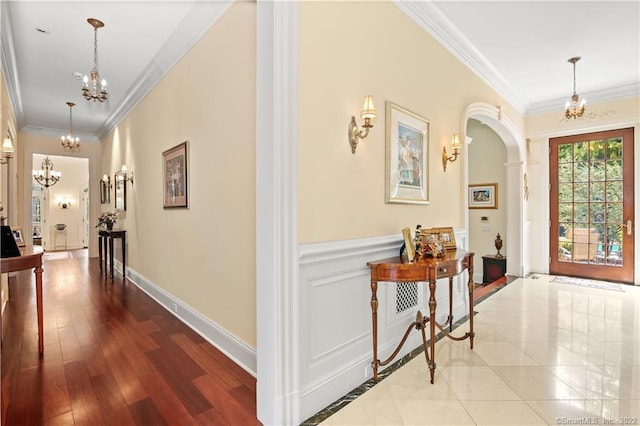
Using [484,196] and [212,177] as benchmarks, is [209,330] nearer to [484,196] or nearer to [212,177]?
[212,177]

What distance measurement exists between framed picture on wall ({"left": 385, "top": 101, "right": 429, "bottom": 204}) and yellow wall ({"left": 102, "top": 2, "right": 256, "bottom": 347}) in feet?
3.45

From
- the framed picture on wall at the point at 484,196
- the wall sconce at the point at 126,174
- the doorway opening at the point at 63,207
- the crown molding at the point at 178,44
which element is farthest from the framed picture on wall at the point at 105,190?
the framed picture on wall at the point at 484,196

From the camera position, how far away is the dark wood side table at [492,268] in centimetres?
571

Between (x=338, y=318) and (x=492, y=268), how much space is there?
4.92m

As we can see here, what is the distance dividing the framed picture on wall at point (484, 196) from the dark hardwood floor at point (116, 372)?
18.0 feet

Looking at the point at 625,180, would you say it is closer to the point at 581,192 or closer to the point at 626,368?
the point at 581,192

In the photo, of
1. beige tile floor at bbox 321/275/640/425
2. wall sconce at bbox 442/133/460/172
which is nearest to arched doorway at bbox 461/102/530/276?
beige tile floor at bbox 321/275/640/425

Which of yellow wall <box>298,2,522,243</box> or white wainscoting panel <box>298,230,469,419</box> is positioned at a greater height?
yellow wall <box>298,2,522,243</box>

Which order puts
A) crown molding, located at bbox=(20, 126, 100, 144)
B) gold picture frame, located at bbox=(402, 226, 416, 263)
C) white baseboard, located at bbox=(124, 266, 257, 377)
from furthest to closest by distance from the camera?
crown molding, located at bbox=(20, 126, 100, 144)
white baseboard, located at bbox=(124, 266, 257, 377)
gold picture frame, located at bbox=(402, 226, 416, 263)

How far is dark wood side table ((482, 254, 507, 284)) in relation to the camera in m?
5.71

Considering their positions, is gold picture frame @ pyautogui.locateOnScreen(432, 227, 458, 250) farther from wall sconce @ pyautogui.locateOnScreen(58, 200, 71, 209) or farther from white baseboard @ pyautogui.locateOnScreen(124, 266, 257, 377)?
wall sconce @ pyautogui.locateOnScreen(58, 200, 71, 209)

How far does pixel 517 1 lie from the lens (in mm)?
2795

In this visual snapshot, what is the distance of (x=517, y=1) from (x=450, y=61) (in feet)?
2.30

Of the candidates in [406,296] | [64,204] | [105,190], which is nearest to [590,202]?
[406,296]
